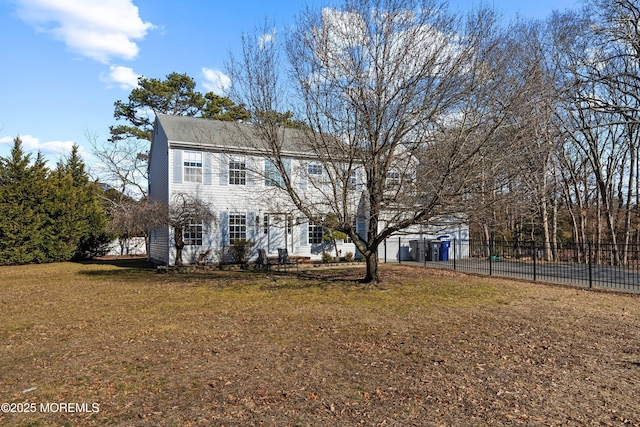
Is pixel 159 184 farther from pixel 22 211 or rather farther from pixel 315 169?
pixel 315 169

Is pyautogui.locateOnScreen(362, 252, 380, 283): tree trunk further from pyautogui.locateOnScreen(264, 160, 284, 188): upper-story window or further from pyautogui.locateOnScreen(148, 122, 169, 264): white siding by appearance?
pyautogui.locateOnScreen(148, 122, 169, 264): white siding

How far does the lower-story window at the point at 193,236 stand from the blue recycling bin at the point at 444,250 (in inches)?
486

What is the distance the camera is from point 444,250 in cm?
2105

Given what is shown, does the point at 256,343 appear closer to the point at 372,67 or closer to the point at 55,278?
the point at 372,67

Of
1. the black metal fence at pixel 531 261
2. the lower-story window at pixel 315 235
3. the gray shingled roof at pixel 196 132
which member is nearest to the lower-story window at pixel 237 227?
the lower-story window at pixel 315 235

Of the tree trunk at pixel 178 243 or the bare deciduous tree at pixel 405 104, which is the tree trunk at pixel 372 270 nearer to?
the bare deciduous tree at pixel 405 104

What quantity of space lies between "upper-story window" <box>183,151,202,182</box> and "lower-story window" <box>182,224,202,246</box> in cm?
230

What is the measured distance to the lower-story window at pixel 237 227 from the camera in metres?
19.2

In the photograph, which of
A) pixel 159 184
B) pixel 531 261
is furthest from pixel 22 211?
pixel 531 261

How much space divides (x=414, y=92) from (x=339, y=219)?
12.8 ft

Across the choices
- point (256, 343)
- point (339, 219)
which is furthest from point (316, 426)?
point (339, 219)

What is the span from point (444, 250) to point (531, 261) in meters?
4.15

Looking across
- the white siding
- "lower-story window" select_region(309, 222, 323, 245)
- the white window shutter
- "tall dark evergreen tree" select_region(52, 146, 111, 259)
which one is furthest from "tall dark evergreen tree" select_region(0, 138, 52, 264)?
"lower-story window" select_region(309, 222, 323, 245)

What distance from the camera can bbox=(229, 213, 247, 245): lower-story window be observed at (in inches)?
756
